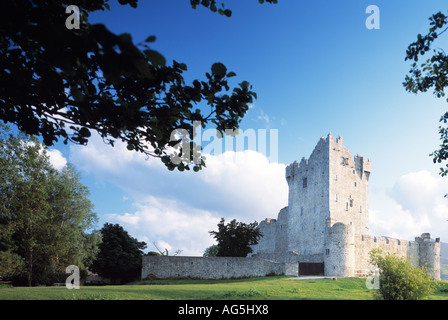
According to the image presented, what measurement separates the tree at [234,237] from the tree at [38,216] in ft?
48.3

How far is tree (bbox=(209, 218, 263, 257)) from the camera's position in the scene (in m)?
42.4

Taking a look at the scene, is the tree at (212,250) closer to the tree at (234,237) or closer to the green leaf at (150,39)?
the tree at (234,237)

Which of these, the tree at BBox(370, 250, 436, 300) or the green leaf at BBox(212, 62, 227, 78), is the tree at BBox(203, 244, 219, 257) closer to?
the tree at BBox(370, 250, 436, 300)

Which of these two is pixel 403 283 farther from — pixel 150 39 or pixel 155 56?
pixel 150 39

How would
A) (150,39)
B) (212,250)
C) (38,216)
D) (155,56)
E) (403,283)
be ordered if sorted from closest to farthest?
(150,39) < (155,56) < (403,283) < (38,216) < (212,250)

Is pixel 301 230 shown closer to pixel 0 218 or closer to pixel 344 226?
pixel 344 226

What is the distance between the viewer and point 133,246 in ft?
156

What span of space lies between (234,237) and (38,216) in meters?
22.1

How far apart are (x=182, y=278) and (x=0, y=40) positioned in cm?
3486

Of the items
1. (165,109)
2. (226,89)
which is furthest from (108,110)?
(226,89)

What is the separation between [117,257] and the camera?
45.1 m

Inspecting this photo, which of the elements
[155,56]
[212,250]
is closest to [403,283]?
[155,56]

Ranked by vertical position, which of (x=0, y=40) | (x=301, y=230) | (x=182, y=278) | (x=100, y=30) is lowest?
(x=182, y=278)

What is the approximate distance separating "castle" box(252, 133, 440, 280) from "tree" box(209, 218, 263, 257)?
8.00m
